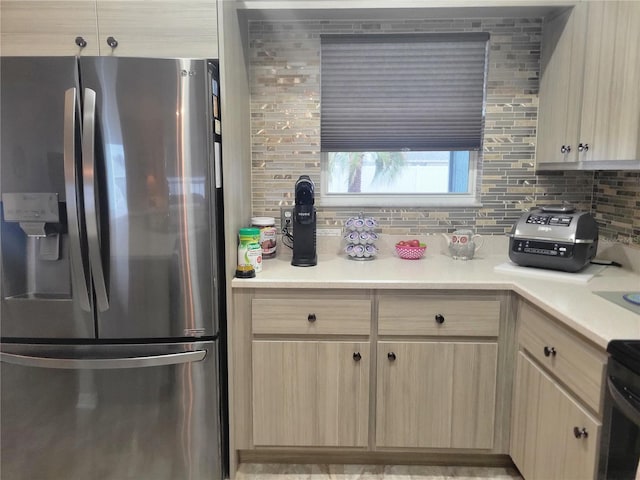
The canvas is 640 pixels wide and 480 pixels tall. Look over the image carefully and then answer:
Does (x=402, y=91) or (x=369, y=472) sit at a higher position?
(x=402, y=91)

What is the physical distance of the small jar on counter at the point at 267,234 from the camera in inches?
84.4

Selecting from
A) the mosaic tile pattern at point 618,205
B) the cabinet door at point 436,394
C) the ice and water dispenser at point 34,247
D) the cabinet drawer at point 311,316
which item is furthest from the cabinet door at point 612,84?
the ice and water dispenser at point 34,247

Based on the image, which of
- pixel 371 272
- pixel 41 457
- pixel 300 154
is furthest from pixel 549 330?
pixel 41 457

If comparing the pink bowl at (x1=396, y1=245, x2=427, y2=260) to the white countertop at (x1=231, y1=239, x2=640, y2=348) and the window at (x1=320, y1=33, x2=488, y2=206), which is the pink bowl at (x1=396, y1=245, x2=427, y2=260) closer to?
the white countertop at (x1=231, y1=239, x2=640, y2=348)

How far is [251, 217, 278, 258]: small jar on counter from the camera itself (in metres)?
2.14

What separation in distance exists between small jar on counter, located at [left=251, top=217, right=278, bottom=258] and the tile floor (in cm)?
100

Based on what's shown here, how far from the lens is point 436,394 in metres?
1.87

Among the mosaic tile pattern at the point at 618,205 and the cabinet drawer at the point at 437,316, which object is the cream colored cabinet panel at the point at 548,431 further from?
the mosaic tile pattern at the point at 618,205

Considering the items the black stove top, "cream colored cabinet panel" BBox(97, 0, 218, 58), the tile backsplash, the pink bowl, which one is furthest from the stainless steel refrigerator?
the black stove top

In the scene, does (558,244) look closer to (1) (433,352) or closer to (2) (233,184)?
(1) (433,352)

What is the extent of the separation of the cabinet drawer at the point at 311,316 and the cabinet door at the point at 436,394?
6.5 inches

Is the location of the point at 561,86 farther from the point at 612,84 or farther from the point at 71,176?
the point at 71,176

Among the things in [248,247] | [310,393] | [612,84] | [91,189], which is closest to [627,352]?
[612,84]

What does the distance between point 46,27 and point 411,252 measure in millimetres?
1827
